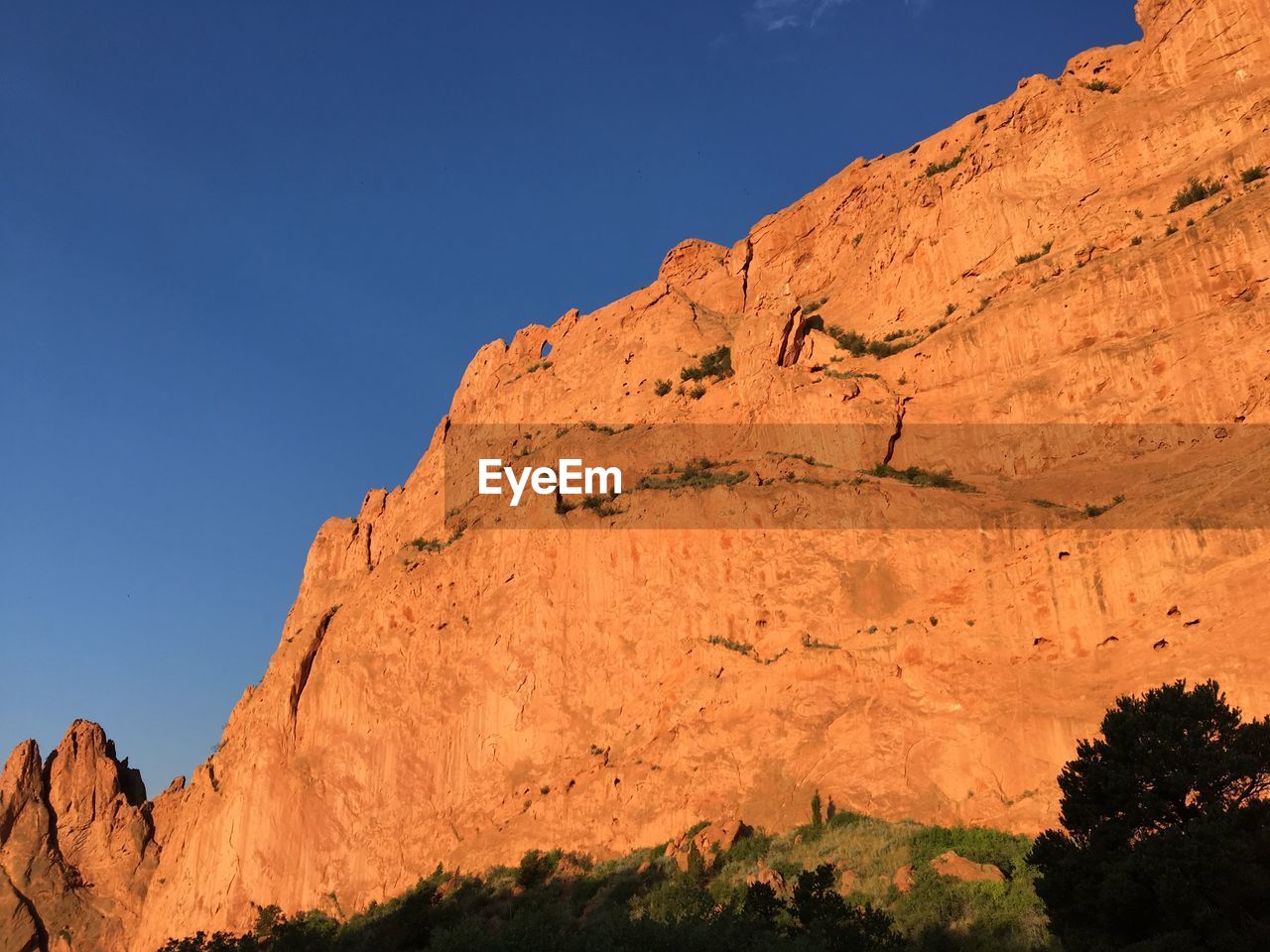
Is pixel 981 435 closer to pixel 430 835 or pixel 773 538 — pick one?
pixel 773 538

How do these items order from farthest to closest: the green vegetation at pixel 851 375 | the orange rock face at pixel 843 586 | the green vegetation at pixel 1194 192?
the green vegetation at pixel 851 375, the green vegetation at pixel 1194 192, the orange rock face at pixel 843 586

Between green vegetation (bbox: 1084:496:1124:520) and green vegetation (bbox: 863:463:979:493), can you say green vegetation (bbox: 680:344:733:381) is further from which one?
green vegetation (bbox: 1084:496:1124:520)

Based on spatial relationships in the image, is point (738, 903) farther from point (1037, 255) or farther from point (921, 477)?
point (1037, 255)

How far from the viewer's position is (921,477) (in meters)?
31.5

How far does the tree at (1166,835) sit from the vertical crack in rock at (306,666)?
28.7 metres

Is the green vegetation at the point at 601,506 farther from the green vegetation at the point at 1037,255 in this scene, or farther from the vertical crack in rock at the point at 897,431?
the green vegetation at the point at 1037,255

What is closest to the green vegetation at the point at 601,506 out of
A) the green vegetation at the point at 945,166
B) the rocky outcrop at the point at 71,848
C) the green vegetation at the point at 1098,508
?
the green vegetation at the point at 1098,508

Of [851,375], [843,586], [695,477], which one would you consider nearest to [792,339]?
[851,375]

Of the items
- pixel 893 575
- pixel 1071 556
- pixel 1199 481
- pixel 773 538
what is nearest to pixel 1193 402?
pixel 1199 481

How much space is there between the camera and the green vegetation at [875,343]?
122 feet

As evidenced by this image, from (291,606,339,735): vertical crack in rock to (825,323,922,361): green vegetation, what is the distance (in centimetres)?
2230

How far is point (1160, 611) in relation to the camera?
21.9 m

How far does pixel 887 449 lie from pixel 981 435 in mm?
2922

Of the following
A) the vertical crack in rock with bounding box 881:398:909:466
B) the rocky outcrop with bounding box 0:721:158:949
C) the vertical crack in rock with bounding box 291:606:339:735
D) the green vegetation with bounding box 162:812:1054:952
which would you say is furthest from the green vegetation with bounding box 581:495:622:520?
the rocky outcrop with bounding box 0:721:158:949
